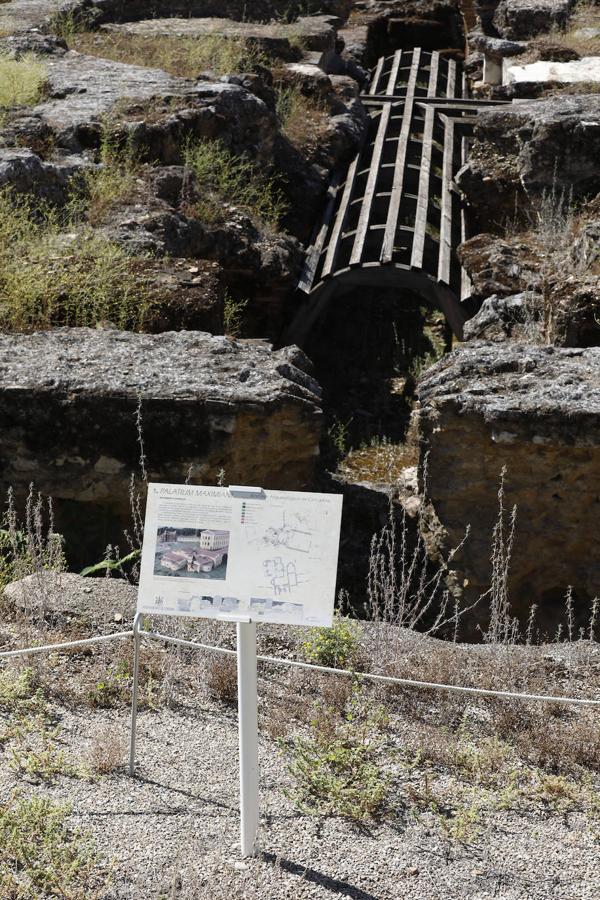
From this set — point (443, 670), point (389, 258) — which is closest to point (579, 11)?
point (389, 258)

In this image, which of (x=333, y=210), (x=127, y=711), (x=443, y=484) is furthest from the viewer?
(x=333, y=210)

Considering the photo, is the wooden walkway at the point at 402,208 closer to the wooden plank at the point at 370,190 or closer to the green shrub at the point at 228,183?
the wooden plank at the point at 370,190

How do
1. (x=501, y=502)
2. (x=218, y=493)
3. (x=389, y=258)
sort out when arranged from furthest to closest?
(x=389, y=258) < (x=501, y=502) < (x=218, y=493)

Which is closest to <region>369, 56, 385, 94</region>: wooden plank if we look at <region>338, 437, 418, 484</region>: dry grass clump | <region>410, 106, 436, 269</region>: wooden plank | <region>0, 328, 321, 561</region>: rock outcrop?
<region>410, 106, 436, 269</region>: wooden plank

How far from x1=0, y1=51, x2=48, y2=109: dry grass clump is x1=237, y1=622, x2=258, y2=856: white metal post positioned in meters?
7.16

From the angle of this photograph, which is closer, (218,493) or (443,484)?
(218,493)

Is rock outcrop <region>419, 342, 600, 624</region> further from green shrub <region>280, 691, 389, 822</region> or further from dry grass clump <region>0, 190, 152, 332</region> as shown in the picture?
dry grass clump <region>0, 190, 152, 332</region>

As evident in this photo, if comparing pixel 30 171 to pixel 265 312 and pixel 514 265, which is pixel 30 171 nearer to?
pixel 265 312

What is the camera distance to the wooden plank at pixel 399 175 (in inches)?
327

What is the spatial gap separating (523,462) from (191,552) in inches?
91.8

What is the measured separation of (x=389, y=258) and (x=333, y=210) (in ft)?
5.95

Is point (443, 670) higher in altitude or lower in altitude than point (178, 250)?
lower

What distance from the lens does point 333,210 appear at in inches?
384

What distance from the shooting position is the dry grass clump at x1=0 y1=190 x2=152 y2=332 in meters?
6.06
